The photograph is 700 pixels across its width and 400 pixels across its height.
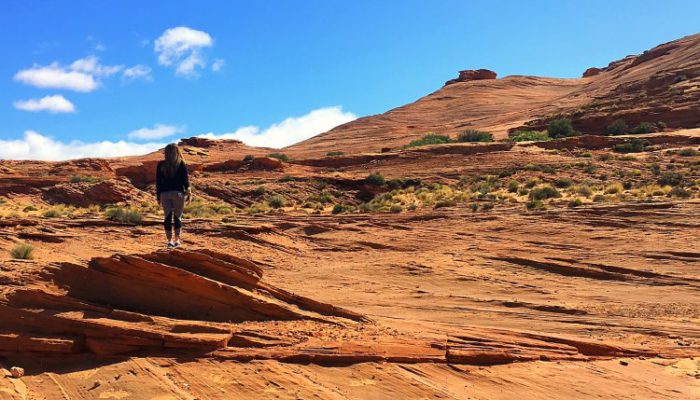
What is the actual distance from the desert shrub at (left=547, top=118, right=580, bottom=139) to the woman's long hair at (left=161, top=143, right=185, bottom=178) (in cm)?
4616

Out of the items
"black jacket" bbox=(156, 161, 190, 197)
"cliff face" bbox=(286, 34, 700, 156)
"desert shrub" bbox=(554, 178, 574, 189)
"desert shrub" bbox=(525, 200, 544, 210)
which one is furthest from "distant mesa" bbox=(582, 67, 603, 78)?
"black jacket" bbox=(156, 161, 190, 197)

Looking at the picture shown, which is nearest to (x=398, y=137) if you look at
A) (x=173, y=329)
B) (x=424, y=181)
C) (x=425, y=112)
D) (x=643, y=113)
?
(x=425, y=112)

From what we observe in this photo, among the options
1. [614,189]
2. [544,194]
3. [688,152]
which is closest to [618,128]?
[688,152]

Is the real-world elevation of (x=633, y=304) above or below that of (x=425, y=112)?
below

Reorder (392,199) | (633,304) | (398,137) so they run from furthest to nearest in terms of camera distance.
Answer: (398,137)
(392,199)
(633,304)

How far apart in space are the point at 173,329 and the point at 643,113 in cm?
5305

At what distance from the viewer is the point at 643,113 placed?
51188mm

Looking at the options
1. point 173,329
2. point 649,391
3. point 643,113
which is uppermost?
point 643,113

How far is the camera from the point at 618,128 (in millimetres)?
49094

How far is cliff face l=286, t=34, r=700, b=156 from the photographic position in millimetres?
53219

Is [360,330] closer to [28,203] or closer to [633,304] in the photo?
[633,304]

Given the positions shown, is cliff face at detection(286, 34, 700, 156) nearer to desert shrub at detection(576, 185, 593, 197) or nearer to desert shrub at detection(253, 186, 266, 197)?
desert shrub at detection(576, 185, 593, 197)

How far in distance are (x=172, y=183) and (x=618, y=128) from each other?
47470mm

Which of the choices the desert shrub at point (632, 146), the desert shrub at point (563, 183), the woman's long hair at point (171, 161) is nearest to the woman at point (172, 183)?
the woman's long hair at point (171, 161)
